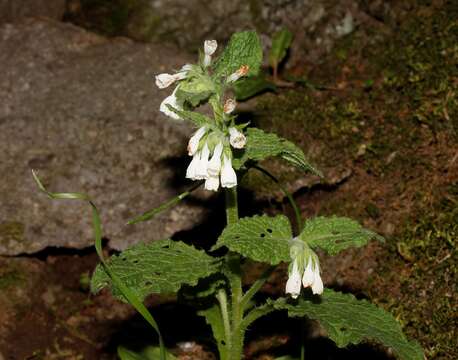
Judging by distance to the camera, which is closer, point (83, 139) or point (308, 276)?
point (308, 276)

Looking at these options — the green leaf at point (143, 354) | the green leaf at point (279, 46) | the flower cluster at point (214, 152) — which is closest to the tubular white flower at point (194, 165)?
the flower cluster at point (214, 152)

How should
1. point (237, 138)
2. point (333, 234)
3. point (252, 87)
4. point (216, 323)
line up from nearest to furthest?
point (237, 138)
point (333, 234)
point (216, 323)
point (252, 87)

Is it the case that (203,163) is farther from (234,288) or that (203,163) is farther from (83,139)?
(83,139)

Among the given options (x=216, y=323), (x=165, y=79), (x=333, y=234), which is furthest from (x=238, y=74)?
(x=216, y=323)

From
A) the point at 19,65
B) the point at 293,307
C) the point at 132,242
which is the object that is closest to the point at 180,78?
the point at 293,307

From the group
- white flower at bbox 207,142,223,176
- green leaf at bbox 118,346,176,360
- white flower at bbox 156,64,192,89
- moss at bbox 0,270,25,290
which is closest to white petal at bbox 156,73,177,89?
white flower at bbox 156,64,192,89

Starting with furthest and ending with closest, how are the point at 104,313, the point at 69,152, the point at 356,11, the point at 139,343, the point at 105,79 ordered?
the point at 356,11, the point at 105,79, the point at 69,152, the point at 104,313, the point at 139,343

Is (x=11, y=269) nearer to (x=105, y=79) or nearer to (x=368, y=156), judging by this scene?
(x=105, y=79)

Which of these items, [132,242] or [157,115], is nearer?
[132,242]

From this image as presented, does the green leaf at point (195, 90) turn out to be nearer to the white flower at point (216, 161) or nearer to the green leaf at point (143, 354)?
the white flower at point (216, 161)
